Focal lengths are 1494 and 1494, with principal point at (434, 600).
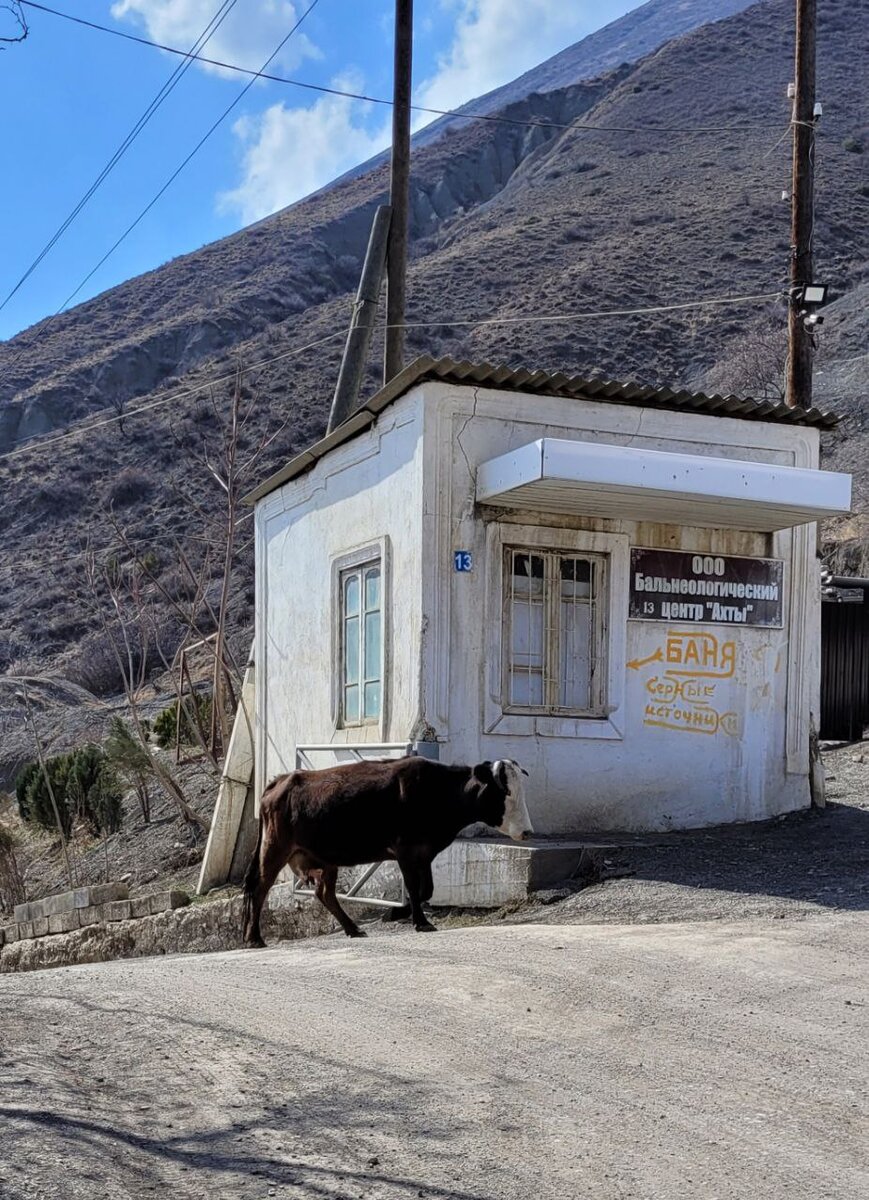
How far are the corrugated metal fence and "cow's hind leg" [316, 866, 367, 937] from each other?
9527 mm

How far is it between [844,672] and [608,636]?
6990 millimetres

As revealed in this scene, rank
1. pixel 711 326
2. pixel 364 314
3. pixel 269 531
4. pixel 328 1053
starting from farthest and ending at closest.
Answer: pixel 711 326 < pixel 364 314 < pixel 269 531 < pixel 328 1053

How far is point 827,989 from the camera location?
294 inches

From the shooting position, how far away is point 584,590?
1376 centimetres

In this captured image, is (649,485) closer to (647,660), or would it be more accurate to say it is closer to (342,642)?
(647,660)

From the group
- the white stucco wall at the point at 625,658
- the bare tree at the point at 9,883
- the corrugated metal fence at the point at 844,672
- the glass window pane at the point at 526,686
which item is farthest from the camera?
the bare tree at the point at 9,883

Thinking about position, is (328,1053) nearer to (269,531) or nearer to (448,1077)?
(448,1077)

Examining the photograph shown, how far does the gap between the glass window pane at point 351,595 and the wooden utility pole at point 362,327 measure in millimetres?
3561

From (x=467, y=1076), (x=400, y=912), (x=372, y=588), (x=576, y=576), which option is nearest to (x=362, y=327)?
(x=372, y=588)

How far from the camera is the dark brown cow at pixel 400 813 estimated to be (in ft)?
36.6

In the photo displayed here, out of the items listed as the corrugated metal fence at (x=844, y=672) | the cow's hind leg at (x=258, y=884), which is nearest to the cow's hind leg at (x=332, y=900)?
the cow's hind leg at (x=258, y=884)

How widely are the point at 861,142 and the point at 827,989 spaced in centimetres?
5972

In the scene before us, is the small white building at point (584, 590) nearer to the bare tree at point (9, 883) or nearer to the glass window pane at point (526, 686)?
the glass window pane at point (526, 686)

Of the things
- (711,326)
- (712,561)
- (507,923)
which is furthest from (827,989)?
(711,326)
